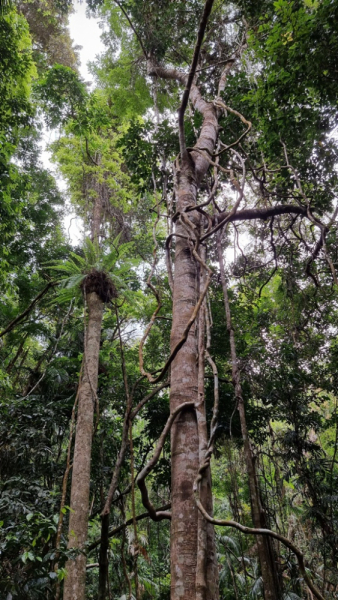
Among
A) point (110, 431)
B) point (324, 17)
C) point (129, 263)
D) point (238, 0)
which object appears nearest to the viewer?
point (324, 17)

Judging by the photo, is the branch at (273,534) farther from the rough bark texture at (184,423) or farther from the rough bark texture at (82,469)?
the rough bark texture at (82,469)

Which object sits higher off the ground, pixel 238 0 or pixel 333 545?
pixel 238 0

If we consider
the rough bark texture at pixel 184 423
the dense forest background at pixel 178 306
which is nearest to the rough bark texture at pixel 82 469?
the dense forest background at pixel 178 306

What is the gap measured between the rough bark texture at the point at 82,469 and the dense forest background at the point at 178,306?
0.06 feet

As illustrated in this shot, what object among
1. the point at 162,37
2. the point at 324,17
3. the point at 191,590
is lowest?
the point at 191,590

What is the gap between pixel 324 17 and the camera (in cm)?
277

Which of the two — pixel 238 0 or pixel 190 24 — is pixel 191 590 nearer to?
pixel 238 0

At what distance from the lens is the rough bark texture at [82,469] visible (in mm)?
3184

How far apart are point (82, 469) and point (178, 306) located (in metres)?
2.71

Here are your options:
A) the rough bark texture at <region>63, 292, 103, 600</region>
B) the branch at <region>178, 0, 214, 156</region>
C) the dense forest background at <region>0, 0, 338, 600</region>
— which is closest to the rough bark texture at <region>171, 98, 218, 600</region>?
the dense forest background at <region>0, 0, 338, 600</region>

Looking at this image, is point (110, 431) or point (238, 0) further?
point (110, 431)

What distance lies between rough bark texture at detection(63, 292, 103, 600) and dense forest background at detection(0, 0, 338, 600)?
18 mm

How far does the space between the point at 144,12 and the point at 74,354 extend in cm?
518

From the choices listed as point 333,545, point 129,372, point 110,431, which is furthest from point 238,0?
point 333,545
